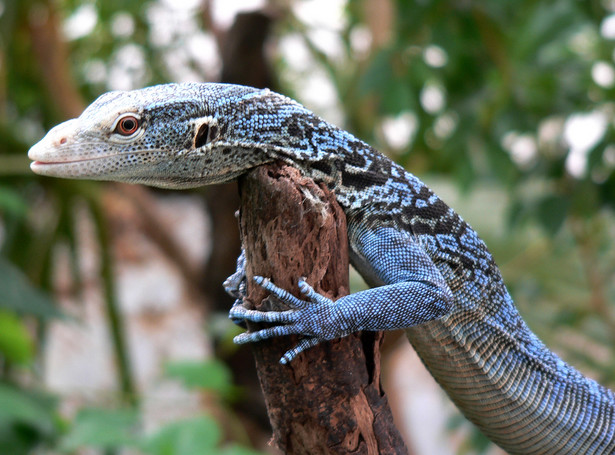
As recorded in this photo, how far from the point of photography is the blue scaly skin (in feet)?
8.18

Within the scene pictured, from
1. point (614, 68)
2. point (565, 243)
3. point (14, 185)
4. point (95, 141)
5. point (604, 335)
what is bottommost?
point (95, 141)

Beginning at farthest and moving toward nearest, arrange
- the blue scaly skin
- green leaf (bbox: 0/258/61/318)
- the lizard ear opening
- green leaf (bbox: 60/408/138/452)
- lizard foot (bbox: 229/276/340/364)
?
green leaf (bbox: 0/258/61/318), green leaf (bbox: 60/408/138/452), the lizard ear opening, the blue scaly skin, lizard foot (bbox: 229/276/340/364)

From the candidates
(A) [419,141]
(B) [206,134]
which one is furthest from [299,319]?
(A) [419,141]

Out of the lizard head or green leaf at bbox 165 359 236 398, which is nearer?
the lizard head

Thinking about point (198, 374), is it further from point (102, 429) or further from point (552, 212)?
point (552, 212)

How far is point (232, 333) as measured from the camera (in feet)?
19.8

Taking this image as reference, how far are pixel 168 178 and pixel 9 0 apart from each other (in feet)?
15.1

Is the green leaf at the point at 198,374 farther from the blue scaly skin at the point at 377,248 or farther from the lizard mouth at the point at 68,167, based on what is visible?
the lizard mouth at the point at 68,167

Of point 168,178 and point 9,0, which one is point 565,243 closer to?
point 168,178

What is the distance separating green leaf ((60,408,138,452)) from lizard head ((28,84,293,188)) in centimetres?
238

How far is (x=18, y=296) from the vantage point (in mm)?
5012

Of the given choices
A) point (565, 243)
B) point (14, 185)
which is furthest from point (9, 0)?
point (565, 243)

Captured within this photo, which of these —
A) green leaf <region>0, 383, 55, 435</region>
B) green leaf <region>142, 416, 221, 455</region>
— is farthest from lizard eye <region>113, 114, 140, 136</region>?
green leaf <region>0, 383, 55, 435</region>

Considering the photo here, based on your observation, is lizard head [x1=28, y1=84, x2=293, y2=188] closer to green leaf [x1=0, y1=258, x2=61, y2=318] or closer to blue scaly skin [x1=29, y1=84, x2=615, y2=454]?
blue scaly skin [x1=29, y1=84, x2=615, y2=454]
